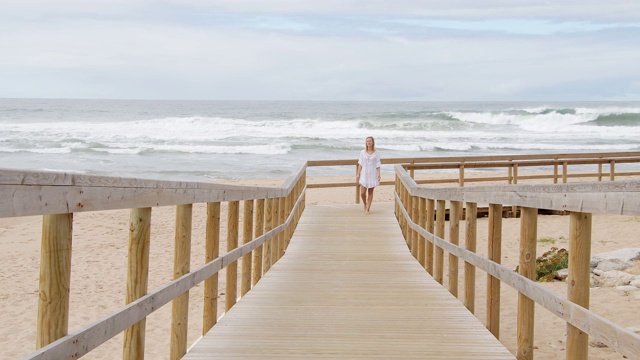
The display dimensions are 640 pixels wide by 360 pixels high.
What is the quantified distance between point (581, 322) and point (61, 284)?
1.92 metres

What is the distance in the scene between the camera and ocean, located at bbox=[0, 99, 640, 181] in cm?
3247

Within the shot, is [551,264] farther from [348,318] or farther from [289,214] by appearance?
[348,318]

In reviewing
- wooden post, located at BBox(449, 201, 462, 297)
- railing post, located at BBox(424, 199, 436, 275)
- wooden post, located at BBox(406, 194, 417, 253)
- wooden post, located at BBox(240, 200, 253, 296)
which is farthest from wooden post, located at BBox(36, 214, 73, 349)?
wooden post, located at BBox(406, 194, 417, 253)

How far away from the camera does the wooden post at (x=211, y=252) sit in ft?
15.5

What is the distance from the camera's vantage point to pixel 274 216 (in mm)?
8531

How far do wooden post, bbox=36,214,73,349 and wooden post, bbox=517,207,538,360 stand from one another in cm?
224

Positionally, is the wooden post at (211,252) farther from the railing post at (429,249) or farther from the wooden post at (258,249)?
the railing post at (429,249)

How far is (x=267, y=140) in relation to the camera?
46.2 metres

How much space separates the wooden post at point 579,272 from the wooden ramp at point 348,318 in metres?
0.99

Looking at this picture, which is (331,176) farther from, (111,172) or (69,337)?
(69,337)

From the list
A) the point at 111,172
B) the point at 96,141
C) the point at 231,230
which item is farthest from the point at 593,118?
the point at 231,230

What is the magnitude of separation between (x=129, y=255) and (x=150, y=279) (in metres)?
8.58

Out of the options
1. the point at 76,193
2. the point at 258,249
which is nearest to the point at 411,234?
the point at 258,249

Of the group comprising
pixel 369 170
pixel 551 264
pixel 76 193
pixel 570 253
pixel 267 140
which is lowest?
pixel 551 264
